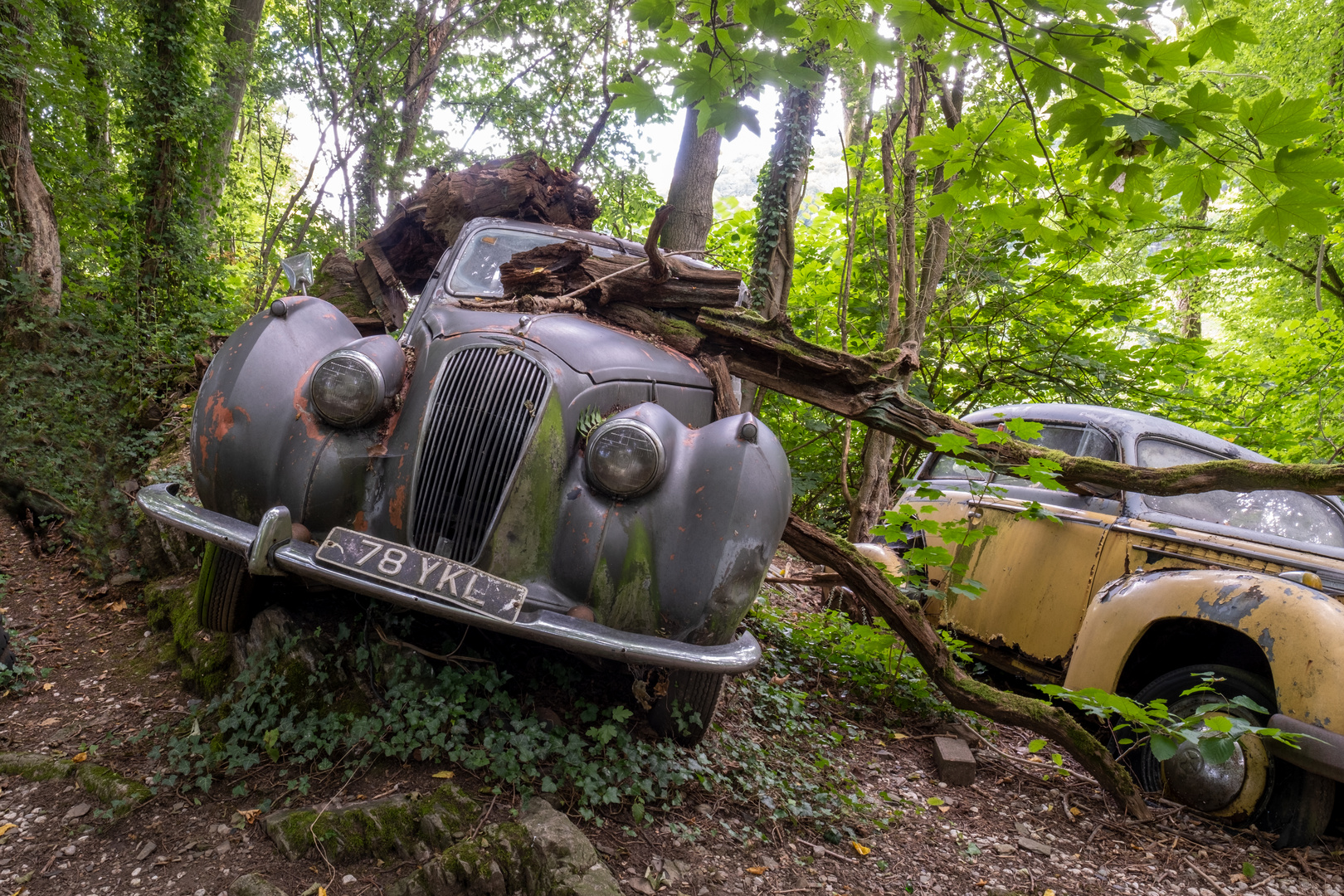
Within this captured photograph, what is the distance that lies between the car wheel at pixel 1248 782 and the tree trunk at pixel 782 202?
4.95 metres

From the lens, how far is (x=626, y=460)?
8.65 ft

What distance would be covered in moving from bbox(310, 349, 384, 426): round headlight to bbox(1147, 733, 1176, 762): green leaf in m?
3.22

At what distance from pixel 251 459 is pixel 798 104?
6.45 metres

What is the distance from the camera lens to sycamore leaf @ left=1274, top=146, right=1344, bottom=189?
5.74ft

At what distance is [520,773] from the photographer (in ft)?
8.27

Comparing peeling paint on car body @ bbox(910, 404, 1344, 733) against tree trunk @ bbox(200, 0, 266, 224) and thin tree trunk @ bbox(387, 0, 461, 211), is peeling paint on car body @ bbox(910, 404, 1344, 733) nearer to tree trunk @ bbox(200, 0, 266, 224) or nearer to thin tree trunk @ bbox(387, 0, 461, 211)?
tree trunk @ bbox(200, 0, 266, 224)

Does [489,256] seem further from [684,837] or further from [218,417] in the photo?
[684,837]

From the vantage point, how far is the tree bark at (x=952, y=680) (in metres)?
3.37

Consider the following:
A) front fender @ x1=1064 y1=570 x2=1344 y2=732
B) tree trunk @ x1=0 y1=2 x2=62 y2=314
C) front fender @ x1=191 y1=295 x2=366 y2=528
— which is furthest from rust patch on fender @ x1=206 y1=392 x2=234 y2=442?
tree trunk @ x1=0 y1=2 x2=62 y2=314

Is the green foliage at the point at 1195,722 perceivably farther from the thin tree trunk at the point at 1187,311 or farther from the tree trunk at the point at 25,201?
the thin tree trunk at the point at 1187,311

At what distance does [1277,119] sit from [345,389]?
2974mm

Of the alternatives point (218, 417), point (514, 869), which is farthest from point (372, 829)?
point (218, 417)

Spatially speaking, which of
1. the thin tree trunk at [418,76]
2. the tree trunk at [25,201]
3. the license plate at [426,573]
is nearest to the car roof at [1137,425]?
the license plate at [426,573]

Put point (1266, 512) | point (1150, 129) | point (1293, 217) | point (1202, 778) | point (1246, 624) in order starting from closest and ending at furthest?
point (1150, 129)
point (1293, 217)
point (1246, 624)
point (1202, 778)
point (1266, 512)
